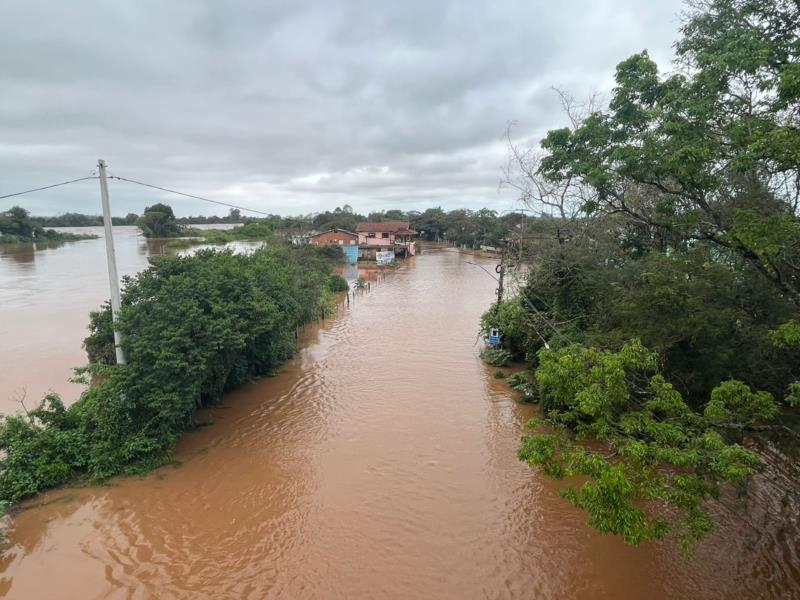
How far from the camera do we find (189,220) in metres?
131

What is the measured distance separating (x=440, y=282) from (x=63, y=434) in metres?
31.5

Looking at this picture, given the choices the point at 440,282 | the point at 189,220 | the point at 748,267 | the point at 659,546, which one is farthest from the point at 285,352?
the point at 189,220

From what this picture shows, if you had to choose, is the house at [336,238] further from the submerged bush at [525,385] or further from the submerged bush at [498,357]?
the submerged bush at [525,385]

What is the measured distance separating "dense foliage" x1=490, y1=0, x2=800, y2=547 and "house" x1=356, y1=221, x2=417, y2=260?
4510 cm

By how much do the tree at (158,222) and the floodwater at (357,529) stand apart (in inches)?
2890

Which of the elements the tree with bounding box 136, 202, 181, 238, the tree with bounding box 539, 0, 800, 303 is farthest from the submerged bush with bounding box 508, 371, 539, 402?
the tree with bounding box 136, 202, 181, 238

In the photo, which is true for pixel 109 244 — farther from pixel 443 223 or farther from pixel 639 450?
pixel 443 223

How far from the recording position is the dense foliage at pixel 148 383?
920 cm

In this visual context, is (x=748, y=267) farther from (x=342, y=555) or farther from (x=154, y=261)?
(x=154, y=261)

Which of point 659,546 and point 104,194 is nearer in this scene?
point 659,546

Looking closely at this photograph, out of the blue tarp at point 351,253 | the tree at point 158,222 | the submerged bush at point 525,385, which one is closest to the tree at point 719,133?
the submerged bush at point 525,385

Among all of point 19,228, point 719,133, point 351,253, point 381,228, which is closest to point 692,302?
point 719,133

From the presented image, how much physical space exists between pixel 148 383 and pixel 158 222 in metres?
76.5

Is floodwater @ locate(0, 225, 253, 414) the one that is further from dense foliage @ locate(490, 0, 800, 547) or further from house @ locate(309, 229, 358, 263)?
house @ locate(309, 229, 358, 263)
